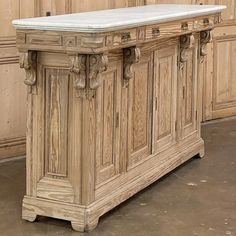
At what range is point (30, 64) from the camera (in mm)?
3523

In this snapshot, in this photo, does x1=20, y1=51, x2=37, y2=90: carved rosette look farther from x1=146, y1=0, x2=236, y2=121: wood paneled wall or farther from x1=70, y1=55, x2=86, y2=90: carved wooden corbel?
x1=146, y1=0, x2=236, y2=121: wood paneled wall

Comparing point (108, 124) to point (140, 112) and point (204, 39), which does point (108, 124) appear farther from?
point (204, 39)

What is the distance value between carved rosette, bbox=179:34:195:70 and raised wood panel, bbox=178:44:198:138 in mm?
76

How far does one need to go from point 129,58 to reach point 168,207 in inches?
38.7

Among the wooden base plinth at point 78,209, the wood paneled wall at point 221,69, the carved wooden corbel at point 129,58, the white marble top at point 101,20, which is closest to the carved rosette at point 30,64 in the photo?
the white marble top at point 101,20

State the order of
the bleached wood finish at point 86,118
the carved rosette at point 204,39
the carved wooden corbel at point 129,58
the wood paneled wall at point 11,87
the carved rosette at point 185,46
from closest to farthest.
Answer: the bleached wood finish at point 86,118, the carved wooden corbel at point 129,58, the carved rosette at point 185,46, the wood paneled wall at point 11,87, the carved rosette at point 204,39

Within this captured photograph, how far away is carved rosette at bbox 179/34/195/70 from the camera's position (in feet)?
15.2

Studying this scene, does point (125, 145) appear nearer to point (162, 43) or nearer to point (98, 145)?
point (98, 145)

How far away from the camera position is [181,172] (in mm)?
4777

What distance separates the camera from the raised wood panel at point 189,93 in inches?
189

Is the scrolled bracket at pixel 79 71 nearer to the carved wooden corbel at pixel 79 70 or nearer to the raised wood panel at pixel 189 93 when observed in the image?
the carved wooden corbel at pixel 79 70

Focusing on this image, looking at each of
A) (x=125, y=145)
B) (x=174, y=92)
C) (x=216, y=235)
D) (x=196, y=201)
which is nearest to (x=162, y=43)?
(x=174, y=92)

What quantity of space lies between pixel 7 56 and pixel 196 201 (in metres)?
1.86

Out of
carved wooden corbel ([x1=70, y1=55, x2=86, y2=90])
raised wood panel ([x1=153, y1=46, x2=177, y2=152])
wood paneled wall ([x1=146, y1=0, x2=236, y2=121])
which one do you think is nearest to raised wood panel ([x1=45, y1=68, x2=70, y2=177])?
carved wooden corbel ([x1=70, y1=55, x2=86, y2=90])
